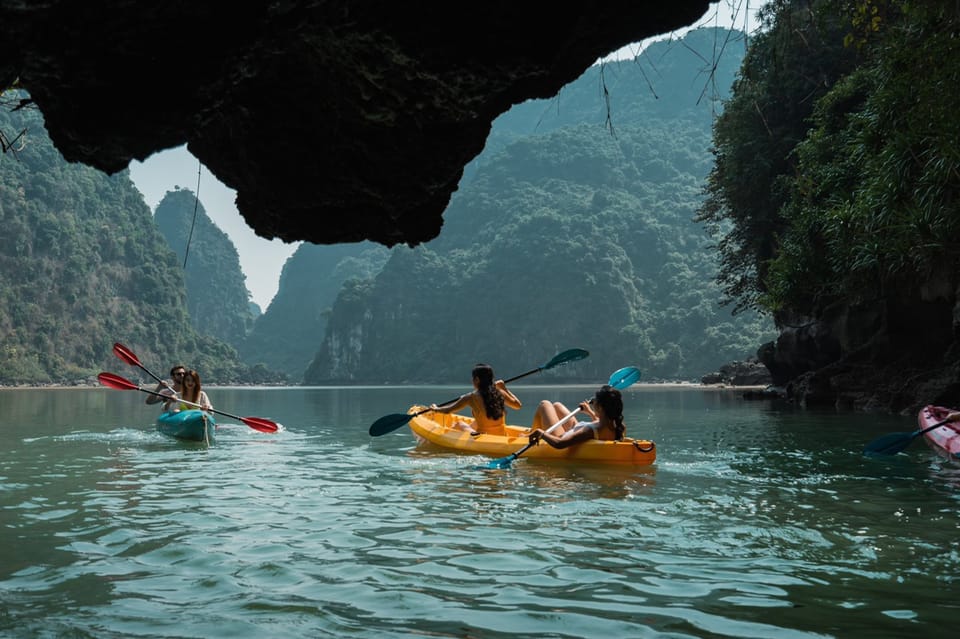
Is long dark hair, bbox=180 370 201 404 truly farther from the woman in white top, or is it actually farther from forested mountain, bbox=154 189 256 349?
forested mountain, bbox=154 189 256 349

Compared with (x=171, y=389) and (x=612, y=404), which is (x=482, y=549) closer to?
(x=612, y=404)

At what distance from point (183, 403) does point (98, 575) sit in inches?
322

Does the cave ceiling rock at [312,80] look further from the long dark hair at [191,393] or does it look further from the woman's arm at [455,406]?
the long dark hair at [191,393]

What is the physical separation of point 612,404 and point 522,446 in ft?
3.82

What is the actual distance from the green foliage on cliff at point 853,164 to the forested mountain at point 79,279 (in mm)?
61405

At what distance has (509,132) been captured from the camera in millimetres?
147250

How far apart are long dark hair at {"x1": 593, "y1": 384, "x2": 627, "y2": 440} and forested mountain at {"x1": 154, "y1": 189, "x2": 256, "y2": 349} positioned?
Answer: 5599 inches

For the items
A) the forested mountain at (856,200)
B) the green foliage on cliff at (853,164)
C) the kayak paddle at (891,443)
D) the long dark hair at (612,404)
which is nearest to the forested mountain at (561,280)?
the forested mountain at (856,200)

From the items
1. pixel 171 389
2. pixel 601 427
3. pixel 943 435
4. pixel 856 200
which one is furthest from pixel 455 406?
pixel 856 200

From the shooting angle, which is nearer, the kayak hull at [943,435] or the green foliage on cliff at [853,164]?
the green foliage on cliff at [853,164]

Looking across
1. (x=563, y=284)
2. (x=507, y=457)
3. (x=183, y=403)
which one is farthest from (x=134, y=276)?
(x=507, y=457)

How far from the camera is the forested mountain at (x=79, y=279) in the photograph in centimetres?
6556

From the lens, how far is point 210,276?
14525 cm

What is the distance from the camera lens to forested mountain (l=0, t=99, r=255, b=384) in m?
65.6
